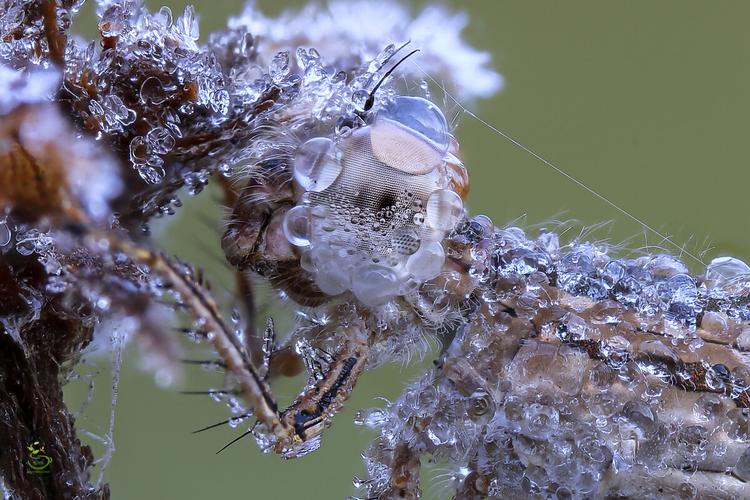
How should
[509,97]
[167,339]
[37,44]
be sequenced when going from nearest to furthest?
[167,339] < [37,44] < [509,97]

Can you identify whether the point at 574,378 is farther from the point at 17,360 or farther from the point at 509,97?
the point at 509,97

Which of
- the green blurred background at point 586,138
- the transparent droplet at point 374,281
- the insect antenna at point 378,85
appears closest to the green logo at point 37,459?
the transparent droplet at point 374,281

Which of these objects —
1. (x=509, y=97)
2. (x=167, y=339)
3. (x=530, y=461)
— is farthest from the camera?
(x=509, y=97)

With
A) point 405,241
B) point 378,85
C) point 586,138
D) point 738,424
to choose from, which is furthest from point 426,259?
point 586,138

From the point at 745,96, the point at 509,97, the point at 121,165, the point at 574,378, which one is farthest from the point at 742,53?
the point at 121,165

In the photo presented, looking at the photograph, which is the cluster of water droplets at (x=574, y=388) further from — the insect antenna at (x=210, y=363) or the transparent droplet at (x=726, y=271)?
the insect antenna at (x=210, y=363)

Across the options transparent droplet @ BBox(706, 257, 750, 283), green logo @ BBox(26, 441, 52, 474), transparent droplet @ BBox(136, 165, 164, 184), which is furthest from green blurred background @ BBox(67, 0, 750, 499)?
transparent droplet @ BBox(136, 165, 164, 184)
